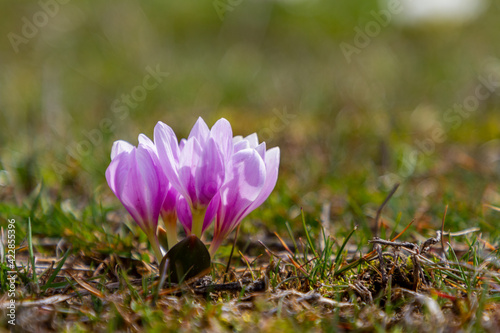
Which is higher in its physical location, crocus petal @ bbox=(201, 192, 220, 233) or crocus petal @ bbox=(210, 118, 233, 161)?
crocus petal @ bbox=(210, 118, 233, 161)

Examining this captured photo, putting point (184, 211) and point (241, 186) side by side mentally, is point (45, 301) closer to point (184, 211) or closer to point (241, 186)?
point (184, 211)

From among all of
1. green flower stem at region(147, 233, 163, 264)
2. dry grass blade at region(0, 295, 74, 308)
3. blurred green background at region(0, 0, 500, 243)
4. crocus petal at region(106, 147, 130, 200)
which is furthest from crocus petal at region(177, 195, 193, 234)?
blurred green background at region(0, 0, 500, 243)

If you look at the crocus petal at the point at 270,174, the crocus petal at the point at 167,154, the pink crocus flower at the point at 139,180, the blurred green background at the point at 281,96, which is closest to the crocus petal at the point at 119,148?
the pink crocus flower at the point at 139,180

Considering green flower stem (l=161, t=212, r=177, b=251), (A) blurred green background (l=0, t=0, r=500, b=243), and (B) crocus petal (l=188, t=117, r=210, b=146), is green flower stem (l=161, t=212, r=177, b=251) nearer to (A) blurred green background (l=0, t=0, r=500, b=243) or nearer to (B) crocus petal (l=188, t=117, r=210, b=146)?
Result: (B) crocus petal (l=188, t=117, r=210, b=146)

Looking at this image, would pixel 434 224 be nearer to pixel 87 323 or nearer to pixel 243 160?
pixel 243 160

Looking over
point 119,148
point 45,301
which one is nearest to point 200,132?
point 119,148

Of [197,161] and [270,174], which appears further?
[270,174]

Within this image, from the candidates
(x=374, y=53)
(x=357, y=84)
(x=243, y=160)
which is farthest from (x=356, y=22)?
(x=243, y=160)
